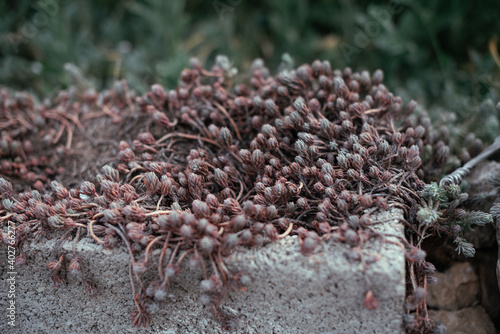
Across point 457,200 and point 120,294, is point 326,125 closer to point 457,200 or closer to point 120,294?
point 457,200

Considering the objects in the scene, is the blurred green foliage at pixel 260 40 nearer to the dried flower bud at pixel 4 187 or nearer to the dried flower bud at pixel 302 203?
the dried flower bud at pixel 4 187

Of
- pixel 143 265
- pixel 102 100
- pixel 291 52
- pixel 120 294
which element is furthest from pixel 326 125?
pixel 291 52

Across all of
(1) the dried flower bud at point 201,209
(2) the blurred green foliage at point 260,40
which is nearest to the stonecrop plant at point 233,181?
(1) the dried flower bud at point 201,209

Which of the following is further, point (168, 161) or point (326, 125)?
point (168, 161)

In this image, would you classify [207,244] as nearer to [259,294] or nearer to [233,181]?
[259,294]

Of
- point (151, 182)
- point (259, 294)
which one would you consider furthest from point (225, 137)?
point (259, 294)
